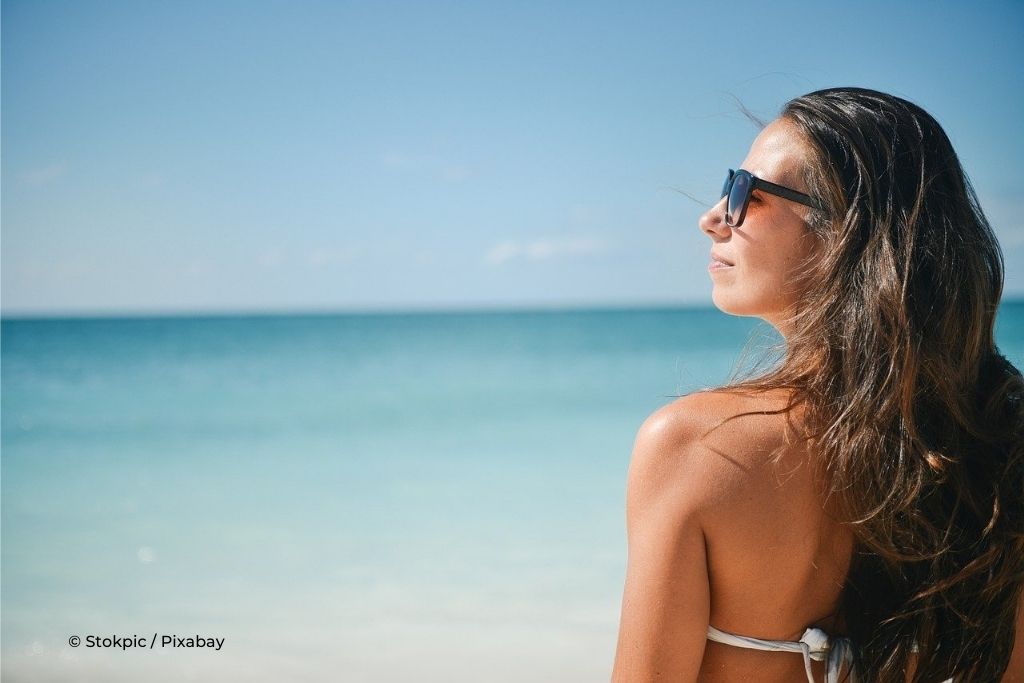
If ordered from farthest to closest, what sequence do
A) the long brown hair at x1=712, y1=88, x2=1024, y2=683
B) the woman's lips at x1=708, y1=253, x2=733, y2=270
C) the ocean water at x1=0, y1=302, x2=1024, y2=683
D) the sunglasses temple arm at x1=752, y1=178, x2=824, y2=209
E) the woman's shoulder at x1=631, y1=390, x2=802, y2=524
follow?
1. the ocean water at x1=0, y1=302, x2=1024, y2=683
2. the woman's lips at x1=708, y1=253, x2=733, y2=270
3. the sunglasses temple arm at x1=752, y1=178, x2=824, y2=209
4. the long brown hair at x1=712, y1=88, x2=1024, y2=683
5. the woman's shoulder at x1=631, y1=390, x2=802, y2=524

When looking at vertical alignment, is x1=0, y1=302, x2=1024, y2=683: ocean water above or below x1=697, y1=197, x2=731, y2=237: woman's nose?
below

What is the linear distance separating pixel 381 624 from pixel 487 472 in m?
4.12

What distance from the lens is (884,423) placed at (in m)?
1.22

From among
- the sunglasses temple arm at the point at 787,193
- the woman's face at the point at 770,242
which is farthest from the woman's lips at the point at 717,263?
the sunglasses temple arm at the point at 787,193

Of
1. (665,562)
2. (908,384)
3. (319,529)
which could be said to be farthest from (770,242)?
(319,529)

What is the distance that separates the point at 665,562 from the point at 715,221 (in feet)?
2.08

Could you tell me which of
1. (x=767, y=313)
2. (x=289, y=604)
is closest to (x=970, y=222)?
(x=767, y=313)

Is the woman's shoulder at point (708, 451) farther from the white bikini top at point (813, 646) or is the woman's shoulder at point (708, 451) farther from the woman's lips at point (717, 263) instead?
the woman's lips at point (717, 263)

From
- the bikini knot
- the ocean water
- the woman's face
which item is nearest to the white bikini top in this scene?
the bikini knot

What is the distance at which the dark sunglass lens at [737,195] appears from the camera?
1.40m

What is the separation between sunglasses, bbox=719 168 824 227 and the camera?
1.35m

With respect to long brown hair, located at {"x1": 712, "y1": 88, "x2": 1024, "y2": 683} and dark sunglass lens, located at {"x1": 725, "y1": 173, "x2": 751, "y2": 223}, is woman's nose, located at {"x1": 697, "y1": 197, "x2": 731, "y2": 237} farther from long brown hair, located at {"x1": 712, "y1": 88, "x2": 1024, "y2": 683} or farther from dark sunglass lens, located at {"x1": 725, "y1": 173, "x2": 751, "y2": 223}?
long brown hair, located at {"x1": 712, "y1": 88, "x2": 1024, "y2": 683}

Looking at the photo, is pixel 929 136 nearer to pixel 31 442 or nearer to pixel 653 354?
pixel 31 442

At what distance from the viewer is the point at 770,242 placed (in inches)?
54.7
